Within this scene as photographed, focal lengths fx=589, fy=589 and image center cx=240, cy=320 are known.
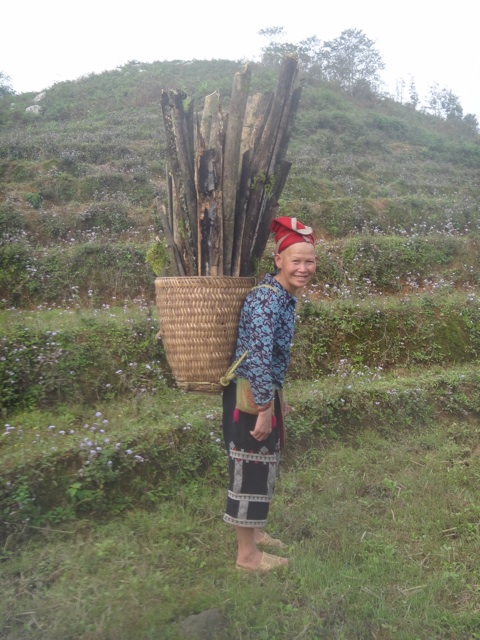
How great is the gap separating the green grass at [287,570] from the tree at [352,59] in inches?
1078

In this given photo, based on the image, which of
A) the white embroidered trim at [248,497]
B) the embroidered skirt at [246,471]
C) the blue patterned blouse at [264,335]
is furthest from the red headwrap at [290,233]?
the white embroidered trim at [248,497]

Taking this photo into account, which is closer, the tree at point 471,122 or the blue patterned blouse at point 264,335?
the blue patterned blouse at point 264,335

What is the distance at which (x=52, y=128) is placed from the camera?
63.5ft

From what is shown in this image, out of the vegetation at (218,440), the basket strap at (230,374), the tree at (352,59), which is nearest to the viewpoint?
the vegetation at (218,440)

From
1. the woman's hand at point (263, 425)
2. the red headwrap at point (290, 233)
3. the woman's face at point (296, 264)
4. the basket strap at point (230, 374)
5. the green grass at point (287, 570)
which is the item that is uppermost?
the red headwrap at point (290, 233)

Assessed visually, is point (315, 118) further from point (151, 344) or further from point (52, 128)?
point (151, 344)

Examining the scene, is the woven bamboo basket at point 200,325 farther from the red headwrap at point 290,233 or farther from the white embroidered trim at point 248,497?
the white embroidered trim at point 248,497

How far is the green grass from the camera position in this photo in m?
2.52

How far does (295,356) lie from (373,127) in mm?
18626

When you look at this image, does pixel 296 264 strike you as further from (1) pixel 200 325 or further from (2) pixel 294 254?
(1) pixel 200 325

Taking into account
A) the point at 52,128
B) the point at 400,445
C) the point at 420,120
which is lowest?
the point at 400,445

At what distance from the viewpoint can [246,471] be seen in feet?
9.65

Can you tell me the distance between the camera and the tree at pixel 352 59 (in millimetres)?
28250

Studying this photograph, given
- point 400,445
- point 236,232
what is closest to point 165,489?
point 236,232
